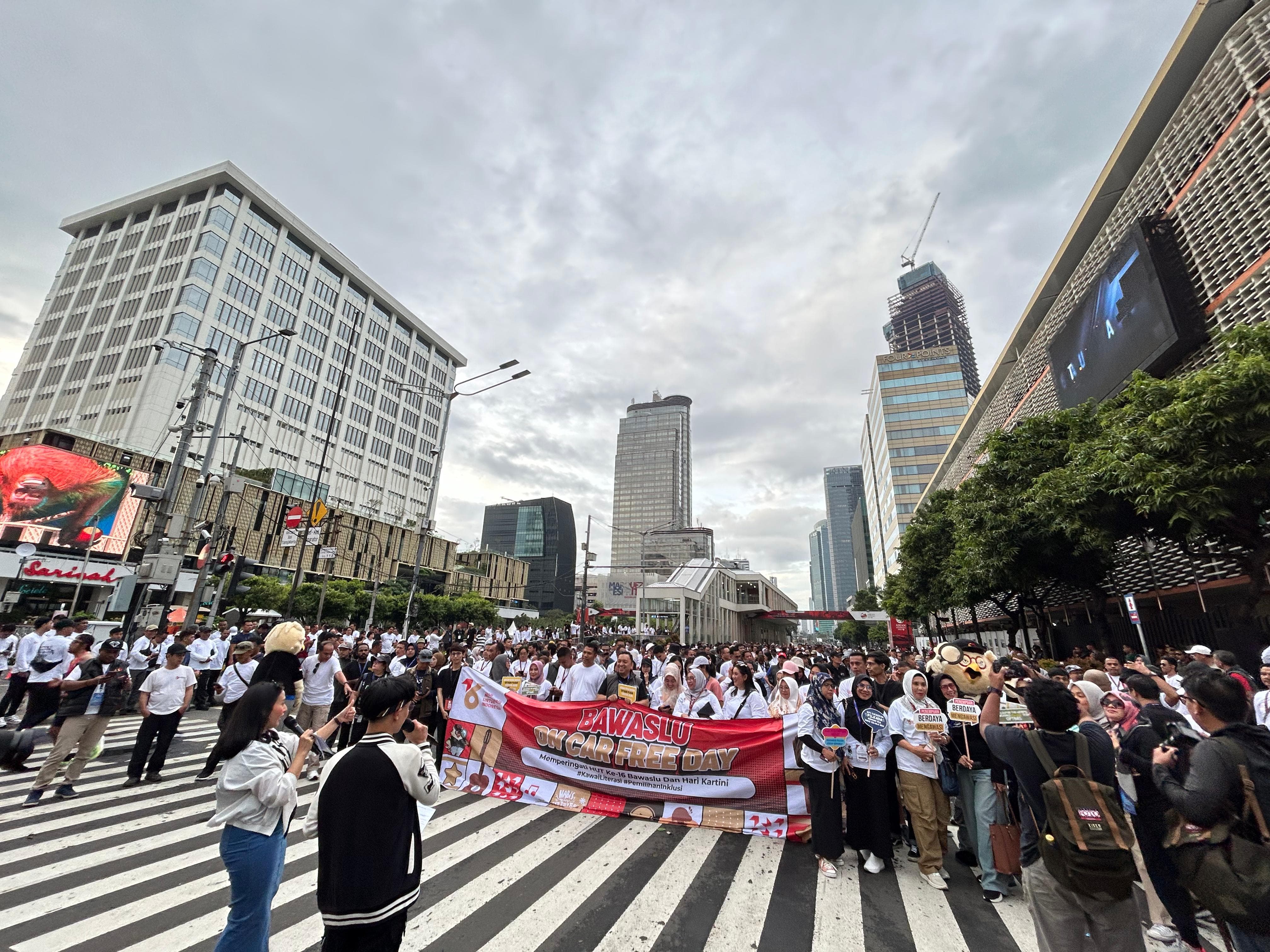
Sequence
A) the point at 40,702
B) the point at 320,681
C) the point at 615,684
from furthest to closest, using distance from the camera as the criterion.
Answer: the point at 320,681, the point at 615,684, the point at 40,702

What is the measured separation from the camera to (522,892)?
15.1ft

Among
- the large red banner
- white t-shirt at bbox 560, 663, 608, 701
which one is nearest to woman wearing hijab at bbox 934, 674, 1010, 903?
the large red banner

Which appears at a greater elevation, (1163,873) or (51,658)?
(51,658)

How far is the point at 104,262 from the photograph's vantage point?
200ft

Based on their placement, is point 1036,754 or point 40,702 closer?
point 1036,754

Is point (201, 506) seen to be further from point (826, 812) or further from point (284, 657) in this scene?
point (826, 812)

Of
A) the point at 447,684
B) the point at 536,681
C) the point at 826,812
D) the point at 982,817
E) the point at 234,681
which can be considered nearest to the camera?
the point at 982,817

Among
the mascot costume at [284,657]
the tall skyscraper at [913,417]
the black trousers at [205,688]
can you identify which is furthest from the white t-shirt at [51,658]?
the tall skyscraper at [913,417]

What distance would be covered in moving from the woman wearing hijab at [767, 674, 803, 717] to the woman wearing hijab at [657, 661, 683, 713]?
1.32m

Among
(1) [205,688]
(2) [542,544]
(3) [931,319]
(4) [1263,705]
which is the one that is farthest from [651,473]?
(4) [1263,705]

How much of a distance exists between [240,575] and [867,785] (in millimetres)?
15289

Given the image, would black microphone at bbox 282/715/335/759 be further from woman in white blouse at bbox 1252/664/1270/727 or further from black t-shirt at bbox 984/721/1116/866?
woman in white blouse at bbox 1252/664/1270/727

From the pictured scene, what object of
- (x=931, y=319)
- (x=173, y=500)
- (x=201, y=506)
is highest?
(x=931, y=319)

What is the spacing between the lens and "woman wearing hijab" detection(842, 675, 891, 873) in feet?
17.6
